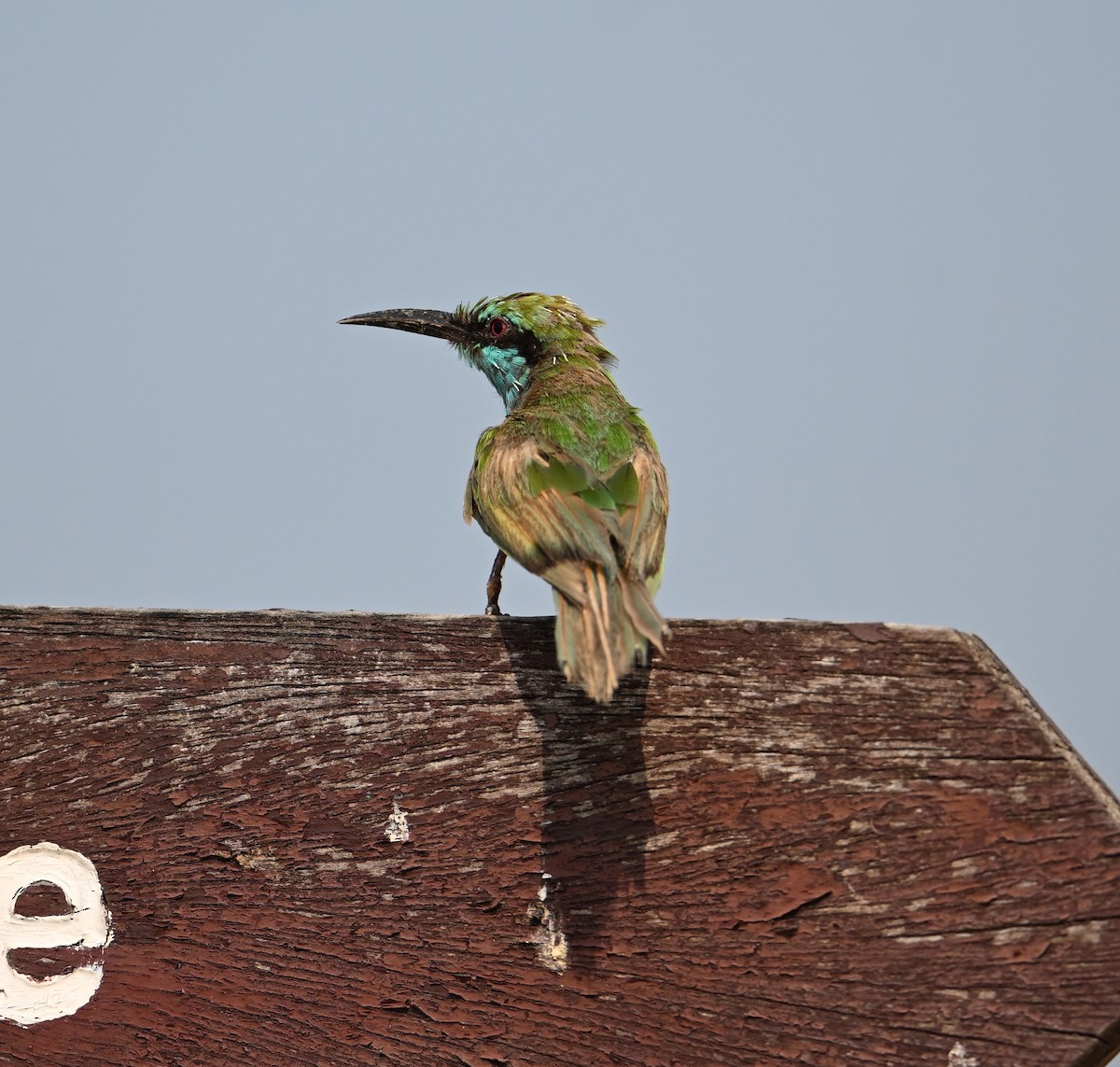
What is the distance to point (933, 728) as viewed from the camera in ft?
6.89

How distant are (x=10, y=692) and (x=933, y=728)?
190 cm

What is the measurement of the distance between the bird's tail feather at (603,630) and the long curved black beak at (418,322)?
324 cm

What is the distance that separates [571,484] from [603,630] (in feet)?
3.50

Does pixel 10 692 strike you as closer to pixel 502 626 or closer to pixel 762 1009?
pixel 502 626

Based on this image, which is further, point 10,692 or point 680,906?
point 10,692

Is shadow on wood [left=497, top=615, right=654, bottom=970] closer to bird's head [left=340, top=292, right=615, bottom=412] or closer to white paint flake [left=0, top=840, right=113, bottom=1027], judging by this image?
white paint flake [left=0, top=840, right=113, bottom=1027]

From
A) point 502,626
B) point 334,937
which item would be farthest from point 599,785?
point 334,937

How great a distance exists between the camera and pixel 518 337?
5461mm

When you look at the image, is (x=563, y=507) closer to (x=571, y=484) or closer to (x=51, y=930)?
(x=571, y=484)

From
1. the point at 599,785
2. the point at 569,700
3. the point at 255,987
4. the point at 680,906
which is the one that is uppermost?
the point at 569,700

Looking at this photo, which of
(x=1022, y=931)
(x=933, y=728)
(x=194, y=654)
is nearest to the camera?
(x=1022, y=931)

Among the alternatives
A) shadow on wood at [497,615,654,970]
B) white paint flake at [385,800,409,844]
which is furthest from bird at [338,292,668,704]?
white paint flake at [385,800,409,844]

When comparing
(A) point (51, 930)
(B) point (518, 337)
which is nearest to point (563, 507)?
(A) point (51, 930)

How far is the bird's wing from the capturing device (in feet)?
9.45
